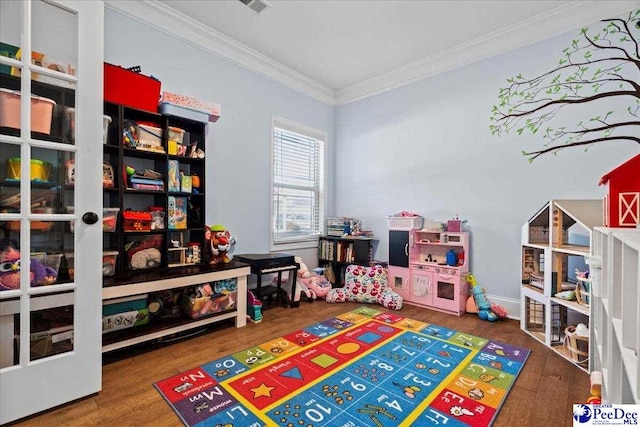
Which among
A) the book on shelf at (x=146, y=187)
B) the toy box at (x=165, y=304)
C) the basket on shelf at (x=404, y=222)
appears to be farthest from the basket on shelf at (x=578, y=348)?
the book on shelf at (x=146, y=187)

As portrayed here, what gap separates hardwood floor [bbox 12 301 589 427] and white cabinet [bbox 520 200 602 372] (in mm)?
132

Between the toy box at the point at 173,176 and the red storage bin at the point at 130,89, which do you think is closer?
the red storage bin at the point at 130,89

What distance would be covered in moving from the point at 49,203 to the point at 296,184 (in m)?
2.80

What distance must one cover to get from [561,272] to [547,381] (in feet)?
2.97

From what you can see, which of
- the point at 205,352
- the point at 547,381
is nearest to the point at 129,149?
the point at 205,352

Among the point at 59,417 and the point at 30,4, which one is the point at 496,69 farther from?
the point at 59,417

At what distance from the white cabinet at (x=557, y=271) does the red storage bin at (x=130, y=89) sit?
3.33m

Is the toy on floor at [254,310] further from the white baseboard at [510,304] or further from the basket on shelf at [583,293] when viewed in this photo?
the basket on shelf at [583,293]

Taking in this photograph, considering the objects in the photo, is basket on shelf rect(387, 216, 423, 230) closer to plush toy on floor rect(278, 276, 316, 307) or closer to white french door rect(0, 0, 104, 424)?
plush toy on floor rect(278, 276, 316, 307)

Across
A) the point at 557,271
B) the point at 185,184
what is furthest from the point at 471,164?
the point at 185,184

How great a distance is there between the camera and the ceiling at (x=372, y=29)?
268 centimetres

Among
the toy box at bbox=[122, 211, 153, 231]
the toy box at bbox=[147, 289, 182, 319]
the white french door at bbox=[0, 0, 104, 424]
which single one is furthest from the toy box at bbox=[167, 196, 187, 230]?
the white french door at bbox=[0, 0, 104, 424]

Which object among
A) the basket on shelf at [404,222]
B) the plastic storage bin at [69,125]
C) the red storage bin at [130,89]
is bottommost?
the basket on shelf at [404,222]

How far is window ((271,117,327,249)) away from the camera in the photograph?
3.87 meters
